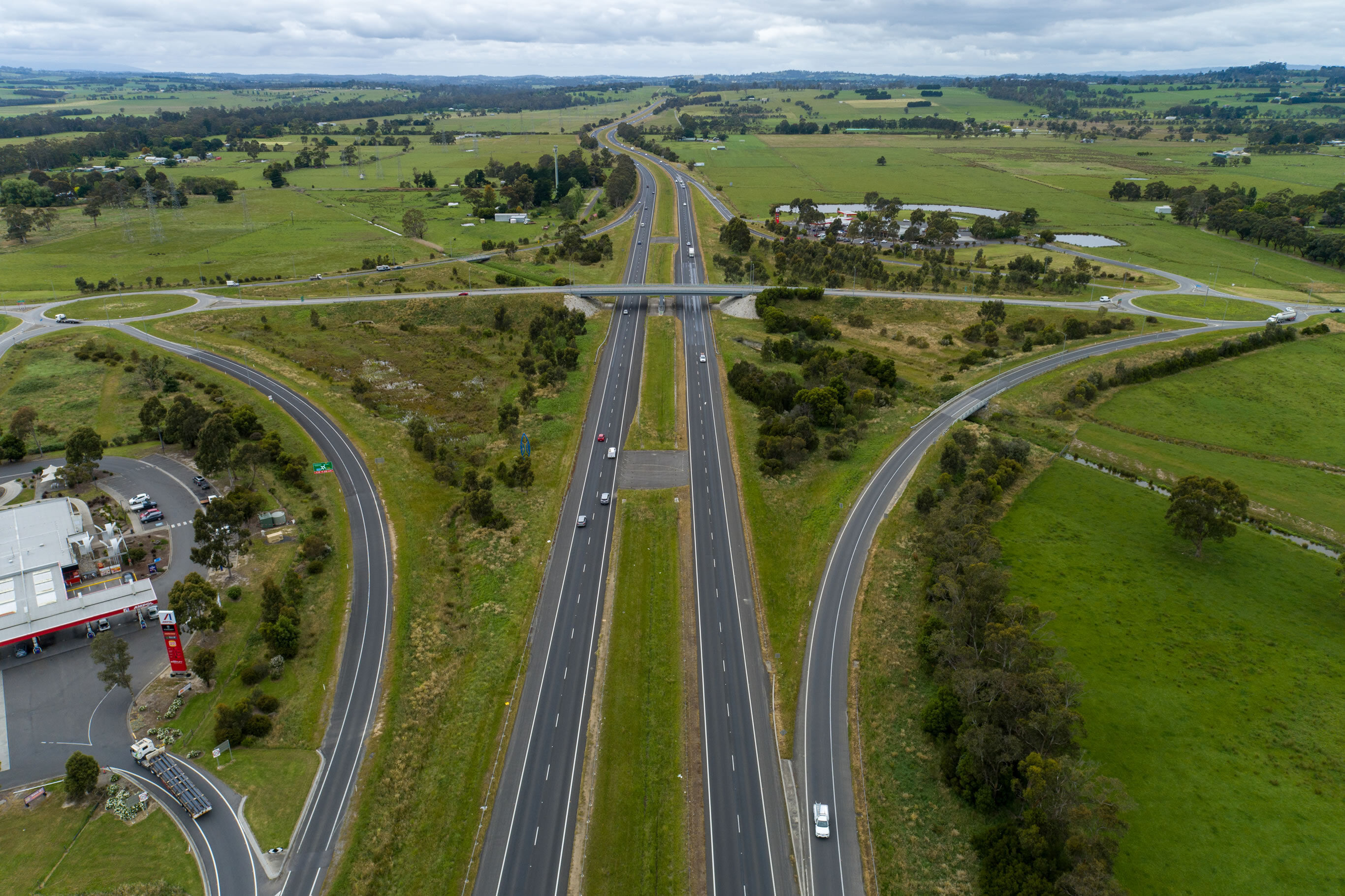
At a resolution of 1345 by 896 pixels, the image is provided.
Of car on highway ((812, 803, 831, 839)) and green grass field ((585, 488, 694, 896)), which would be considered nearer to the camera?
green grass field ((585, 488, 694, 896))

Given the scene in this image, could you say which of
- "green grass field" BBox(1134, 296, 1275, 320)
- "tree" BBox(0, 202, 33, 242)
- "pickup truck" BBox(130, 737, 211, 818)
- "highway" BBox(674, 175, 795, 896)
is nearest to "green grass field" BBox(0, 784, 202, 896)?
"pickup truck" BBox(130, 737, 211, 818)

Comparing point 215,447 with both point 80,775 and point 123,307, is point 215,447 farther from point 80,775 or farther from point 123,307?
point 123,307

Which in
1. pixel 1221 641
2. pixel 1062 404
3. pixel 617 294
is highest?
pixel 617 294

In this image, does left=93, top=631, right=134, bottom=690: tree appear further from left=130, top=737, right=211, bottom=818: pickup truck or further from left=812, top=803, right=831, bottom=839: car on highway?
left=812, top=803, right=831, bottom=839: car on highway

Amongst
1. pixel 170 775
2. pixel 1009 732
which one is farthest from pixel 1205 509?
pixel 170 775

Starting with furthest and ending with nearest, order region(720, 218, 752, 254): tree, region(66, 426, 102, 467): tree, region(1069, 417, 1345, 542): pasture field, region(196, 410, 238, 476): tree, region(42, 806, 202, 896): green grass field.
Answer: region(720, 218, 752, 254): tree < region(66, 426, 102, 467): tree < region(196, 410, 238, 476): tree < region(1069, 417, 1345, 542): pasture field < region(42, 806, 202, 896): green grass field

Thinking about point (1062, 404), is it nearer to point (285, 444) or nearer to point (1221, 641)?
point (1221, 641)

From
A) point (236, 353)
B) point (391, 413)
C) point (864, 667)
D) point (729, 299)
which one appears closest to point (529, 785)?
point (864, 667)
